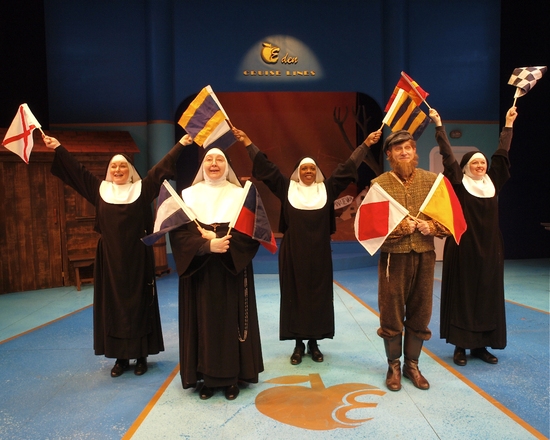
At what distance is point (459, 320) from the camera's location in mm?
3877

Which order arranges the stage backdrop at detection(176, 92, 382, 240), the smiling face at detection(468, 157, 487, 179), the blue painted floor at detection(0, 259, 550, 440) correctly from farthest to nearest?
the stage backdrop at detection(176, 92, 382, 240)
the smiling face at detection(468, 157, 487, 179)
the blue painted floor at detection(0, 259, 550, 440)

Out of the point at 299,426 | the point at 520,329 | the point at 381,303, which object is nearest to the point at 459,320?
the point at 381,303

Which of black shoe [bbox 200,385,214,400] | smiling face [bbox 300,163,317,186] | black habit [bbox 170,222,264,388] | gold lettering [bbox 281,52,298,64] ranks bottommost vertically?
black shoe [bbox 200,385,214,400]

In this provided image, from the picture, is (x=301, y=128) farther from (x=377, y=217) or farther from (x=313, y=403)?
(x=313, y=403)

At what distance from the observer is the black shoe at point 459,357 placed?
384 centimetres

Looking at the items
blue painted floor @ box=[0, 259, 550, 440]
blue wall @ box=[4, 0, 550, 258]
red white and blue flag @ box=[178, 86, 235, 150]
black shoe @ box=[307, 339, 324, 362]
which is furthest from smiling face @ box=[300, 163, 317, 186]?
blue wall @ box=[4, 0, 550, 258]

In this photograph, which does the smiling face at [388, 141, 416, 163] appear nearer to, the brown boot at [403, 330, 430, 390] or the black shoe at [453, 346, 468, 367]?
the brown boot at [403, 330, 430, 390]

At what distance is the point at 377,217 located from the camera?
3.22 metres

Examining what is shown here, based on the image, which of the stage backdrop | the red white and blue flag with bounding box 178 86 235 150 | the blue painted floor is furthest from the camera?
the stage backdrop

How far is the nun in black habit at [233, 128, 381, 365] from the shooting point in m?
3.91

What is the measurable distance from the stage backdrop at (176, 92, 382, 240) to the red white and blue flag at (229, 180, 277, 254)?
6.99 m

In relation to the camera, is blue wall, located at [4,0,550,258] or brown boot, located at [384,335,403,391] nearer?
brown boot, located at [384,335,403,391]

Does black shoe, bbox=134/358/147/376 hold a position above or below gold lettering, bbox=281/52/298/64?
below

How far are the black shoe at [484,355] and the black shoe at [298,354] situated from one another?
4.98 feet
